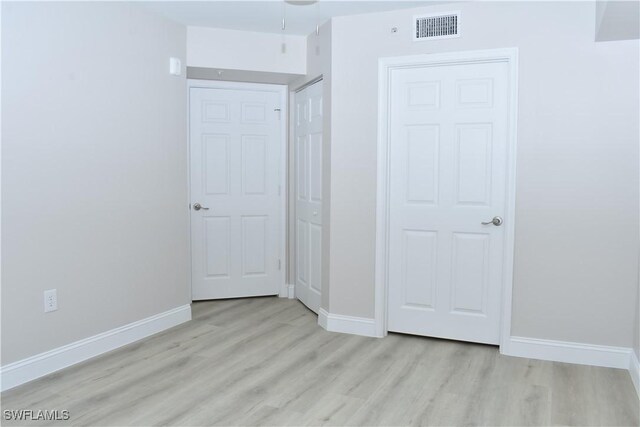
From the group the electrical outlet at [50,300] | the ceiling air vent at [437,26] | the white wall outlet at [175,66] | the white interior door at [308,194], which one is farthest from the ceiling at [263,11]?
the electrical outlet at [50,300]

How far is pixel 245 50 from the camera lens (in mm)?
4219

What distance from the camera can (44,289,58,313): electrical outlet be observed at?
2969 mm

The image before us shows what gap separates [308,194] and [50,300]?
222 centimetres

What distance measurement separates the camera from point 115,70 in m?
3.42

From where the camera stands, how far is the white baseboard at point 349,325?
Answer: 378 cm

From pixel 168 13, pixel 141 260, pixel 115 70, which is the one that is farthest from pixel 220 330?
pixel 168 13

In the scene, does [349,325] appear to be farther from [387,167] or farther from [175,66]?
[175,66]

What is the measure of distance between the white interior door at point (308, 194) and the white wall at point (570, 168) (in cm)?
118

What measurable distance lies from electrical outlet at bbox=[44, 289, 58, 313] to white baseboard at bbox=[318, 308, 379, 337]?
1908mm

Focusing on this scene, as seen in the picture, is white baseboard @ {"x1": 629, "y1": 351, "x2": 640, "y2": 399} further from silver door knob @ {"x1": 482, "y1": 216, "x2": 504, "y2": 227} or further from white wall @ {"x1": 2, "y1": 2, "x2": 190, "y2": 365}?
white wall @ {"x1": 2, "y1": 2, "x2": 190, "y2": 365}

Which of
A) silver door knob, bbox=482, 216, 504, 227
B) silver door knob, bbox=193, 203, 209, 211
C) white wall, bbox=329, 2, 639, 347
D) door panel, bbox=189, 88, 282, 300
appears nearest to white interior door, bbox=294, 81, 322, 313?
door panel, bbox=189, 88, 282, 300

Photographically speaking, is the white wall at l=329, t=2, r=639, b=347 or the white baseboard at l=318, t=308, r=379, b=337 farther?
the white baseboard at l=318, t=308, r=379, b=337

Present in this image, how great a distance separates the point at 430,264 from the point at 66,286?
247 centimetres

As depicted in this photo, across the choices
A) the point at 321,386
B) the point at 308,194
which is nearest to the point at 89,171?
the point at 308,194
